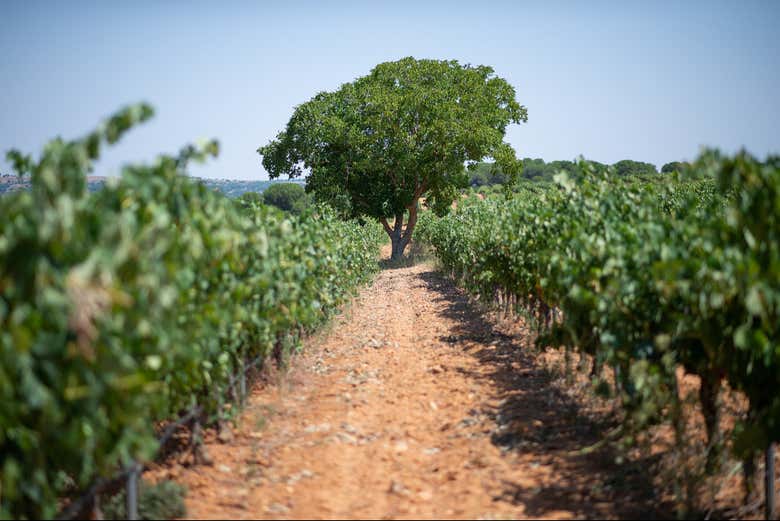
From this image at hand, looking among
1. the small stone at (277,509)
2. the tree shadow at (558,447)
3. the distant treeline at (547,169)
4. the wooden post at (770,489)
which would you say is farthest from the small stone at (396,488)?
the distant treeline at (547,169)

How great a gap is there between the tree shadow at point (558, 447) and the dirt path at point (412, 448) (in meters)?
0.02

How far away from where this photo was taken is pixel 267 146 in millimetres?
30672

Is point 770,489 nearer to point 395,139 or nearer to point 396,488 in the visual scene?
Answer: point 396,488

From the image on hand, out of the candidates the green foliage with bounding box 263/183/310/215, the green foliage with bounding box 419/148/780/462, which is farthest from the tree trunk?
the green foliage with bounding box 263/183/310/215

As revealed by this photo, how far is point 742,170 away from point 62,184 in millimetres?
4073

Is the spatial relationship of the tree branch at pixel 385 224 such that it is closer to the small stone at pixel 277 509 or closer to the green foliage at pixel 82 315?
the small stone at pixel 277 509

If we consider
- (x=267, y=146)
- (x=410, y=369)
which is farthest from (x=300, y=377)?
(x=267, y=146)

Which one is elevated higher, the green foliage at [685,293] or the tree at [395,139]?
the tree at [395,139]

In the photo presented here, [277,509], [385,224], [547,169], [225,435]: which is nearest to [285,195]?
[547,169]

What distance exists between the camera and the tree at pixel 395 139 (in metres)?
27.8

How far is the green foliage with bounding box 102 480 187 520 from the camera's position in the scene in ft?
14.6

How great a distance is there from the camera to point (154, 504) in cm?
447

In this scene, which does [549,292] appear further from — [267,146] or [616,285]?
[267,146]

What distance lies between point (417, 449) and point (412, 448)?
0.05 meters
